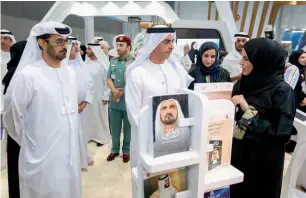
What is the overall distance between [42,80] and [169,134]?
1174mm

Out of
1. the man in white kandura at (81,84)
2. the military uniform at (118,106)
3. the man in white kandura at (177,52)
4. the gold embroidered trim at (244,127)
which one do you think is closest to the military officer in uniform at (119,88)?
the military uniform at (118,106)

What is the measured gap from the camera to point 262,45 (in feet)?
4.54

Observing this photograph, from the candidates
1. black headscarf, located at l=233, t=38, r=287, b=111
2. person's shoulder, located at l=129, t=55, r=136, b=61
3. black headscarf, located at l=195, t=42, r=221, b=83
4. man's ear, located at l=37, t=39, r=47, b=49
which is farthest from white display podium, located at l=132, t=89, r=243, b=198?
person's shoulder, located at l=129, t=55, r=136, b=61

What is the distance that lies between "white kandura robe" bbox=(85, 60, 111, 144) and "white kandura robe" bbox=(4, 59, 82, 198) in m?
1.96

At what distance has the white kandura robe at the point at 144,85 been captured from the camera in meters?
1.97

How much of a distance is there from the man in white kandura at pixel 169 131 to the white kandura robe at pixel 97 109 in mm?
2953

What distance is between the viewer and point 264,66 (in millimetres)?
1402

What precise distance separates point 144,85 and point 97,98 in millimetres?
2092

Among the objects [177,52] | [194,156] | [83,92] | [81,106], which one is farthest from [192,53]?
[194,156]

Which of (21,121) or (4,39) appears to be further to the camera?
(4,39)

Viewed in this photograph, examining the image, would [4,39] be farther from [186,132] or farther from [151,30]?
[186,132]

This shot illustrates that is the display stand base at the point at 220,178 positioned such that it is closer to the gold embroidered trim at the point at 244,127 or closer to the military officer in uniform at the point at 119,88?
the gold embroidered trim at the point at 244,127

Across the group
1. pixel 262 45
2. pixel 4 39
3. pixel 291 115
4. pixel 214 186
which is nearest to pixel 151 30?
pixel 262 45

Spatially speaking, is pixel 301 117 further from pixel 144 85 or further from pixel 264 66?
pixel 144 85
